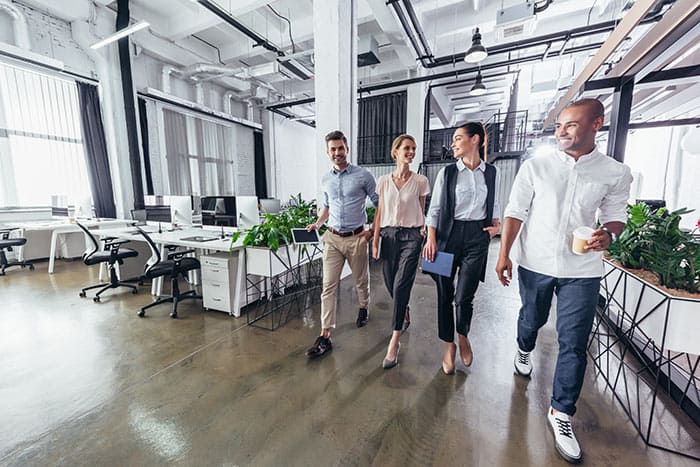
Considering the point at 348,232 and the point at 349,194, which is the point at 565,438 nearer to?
the point at 348,232

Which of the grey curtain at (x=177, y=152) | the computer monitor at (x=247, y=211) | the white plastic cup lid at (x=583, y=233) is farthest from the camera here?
the grey curtain at (x=177, y=152)

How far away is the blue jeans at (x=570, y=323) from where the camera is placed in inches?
53.2

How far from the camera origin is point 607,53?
1945 mm

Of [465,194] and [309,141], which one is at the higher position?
[309,141]

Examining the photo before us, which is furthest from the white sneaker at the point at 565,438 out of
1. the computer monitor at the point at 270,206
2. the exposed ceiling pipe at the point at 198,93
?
the exposed ceiling pipe at the point at 198,93

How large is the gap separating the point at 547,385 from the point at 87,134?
25.8ft

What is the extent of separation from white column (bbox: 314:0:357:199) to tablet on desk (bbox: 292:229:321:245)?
4.39ft

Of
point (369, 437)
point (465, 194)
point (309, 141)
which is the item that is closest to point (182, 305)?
point (369, 437)

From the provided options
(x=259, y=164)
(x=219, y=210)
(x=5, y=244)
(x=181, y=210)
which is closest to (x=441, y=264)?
(x=219, y=210)

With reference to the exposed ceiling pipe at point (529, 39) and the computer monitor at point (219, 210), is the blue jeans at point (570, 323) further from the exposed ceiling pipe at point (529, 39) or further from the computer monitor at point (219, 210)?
the exposed ceiling pipe at point (529, 39)

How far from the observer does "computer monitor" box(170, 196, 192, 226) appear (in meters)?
3.46

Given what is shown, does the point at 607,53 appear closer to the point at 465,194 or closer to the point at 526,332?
the point at 465,194

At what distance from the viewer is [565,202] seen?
138cm

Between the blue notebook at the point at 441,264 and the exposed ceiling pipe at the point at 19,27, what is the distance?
23.2 feet
